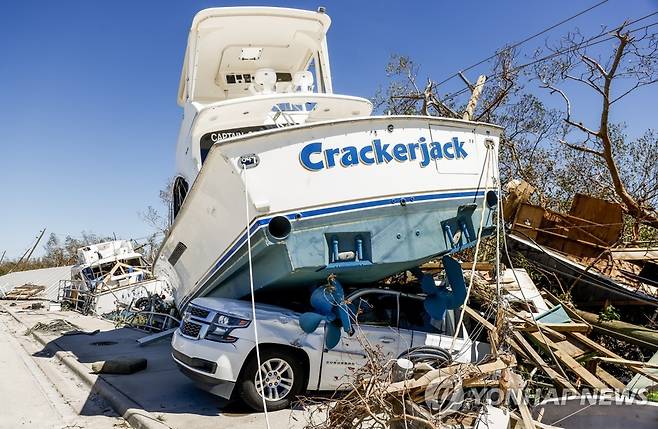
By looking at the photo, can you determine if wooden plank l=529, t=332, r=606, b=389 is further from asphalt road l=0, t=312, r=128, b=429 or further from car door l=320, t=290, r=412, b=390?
asphalt road l=0, t=312, r=128, b=429

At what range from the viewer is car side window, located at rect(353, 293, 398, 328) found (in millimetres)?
6398

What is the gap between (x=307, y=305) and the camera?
688 cm

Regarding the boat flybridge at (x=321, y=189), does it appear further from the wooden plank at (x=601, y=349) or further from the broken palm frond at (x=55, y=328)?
the broken palm frond at (x=55, y=328)

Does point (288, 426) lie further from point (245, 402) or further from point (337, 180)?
point (337, 180)

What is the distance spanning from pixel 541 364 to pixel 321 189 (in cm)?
340

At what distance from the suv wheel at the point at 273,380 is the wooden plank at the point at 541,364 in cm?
256

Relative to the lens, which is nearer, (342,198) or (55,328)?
(342,198)

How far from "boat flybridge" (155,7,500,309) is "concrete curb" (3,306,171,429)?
180 centimetres

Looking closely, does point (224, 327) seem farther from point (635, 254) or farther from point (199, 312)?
point (635, 254)

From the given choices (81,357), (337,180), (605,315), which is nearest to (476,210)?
(337,180)

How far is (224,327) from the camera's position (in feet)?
19.2

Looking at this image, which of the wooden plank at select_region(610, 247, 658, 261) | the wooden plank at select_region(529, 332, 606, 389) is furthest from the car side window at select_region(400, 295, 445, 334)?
the wooden plank at select_region(610, 247, 658, 261)

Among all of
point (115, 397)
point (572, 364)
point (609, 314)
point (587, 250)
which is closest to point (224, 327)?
point (115, 397)

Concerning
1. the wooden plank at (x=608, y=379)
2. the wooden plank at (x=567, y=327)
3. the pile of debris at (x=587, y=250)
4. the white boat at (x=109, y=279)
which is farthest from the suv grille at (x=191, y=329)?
the white boat at (x=109, y=279)
